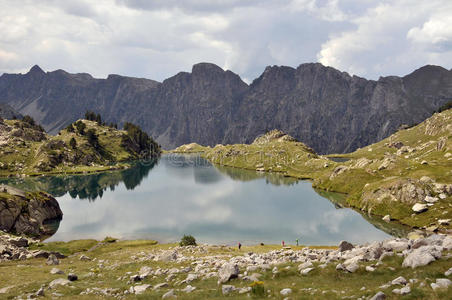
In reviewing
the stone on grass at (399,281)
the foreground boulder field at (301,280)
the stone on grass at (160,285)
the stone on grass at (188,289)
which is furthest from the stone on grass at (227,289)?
the stone on grass at (399,281)

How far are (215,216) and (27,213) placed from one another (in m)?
68.0

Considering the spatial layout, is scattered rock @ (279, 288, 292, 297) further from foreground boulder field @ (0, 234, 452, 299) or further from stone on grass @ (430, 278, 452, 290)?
stone on grass @ (430, 278, 452, 290)

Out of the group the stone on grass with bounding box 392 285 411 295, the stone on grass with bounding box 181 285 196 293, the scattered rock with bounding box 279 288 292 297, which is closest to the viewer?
the stone on grass with bounding box 392 285 411 295

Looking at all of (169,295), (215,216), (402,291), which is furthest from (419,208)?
(169,295)

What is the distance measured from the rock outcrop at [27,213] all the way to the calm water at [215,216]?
5.47 meters

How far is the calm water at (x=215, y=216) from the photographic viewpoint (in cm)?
9756

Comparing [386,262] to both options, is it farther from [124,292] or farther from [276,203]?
[276,203]

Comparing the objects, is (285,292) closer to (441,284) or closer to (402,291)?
(402,291)

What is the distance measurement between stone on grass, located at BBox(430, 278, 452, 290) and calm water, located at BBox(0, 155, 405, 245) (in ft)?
241

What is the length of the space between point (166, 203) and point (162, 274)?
116 m

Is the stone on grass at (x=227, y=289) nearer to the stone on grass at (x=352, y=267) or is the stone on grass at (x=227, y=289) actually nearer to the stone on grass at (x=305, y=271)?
the stone on grass at (x=305, y=271)

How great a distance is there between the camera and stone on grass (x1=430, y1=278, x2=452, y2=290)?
60.0ft

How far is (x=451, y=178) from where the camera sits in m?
112

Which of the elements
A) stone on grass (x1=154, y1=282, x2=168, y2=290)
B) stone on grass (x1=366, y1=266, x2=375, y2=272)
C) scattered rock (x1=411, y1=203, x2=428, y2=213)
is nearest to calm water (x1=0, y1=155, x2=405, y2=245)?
scattered rock (x1=411, y1=203, x2=428, y2=213)
